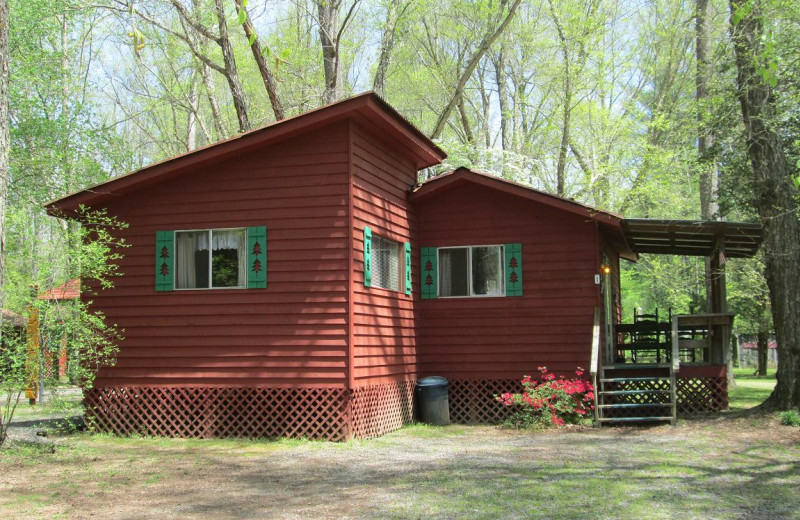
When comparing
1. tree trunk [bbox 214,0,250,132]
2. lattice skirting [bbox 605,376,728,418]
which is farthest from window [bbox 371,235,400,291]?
tree trunk [bbox 214,0,250,132]

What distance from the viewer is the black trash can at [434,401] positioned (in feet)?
41.2

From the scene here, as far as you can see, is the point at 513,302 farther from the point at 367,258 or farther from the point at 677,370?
the point at 367,258

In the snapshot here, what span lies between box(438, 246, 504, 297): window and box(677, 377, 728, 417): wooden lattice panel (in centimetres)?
365

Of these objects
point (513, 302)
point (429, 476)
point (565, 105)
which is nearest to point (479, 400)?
point (513, 302)

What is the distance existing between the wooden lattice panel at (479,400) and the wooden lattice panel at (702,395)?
291 centimetres

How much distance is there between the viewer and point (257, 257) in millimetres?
10961

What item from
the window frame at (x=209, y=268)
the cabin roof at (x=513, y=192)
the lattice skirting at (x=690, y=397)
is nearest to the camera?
the window frame at (x=209, y=268)

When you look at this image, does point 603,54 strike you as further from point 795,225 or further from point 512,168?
point 795,225

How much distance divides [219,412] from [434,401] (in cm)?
366

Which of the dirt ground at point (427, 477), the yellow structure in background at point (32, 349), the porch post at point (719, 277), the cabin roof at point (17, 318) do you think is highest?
the porch post at point (719, 277)

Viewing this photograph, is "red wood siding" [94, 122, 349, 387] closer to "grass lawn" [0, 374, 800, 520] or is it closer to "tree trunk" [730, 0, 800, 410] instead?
"grass lawn" [0, 374, 800, 520]

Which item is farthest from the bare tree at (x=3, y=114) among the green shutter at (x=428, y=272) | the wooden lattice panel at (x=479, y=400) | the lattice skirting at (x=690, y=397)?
the lattice skirting at (x=690, y=397)

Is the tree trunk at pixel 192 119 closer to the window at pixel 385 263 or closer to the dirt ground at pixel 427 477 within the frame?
the window at pixel 385 263

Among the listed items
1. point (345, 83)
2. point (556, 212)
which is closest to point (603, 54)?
point (345, 83)
